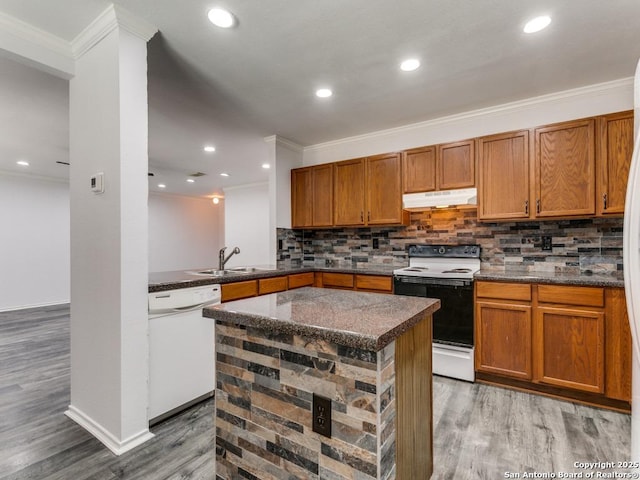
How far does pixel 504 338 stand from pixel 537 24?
88.2 inches

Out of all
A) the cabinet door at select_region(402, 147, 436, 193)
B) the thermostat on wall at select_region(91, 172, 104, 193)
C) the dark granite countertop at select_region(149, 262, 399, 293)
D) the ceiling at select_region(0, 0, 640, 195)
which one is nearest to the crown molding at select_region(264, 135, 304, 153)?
the ceiling at select_region(0, 0, 640, 195)

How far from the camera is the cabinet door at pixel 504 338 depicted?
2.59 meters

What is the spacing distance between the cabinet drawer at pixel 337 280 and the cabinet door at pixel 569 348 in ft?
5.76

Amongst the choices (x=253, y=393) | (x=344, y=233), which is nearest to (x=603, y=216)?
(x=344, y=233)

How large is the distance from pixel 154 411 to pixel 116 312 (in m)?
0.74

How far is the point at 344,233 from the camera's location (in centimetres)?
433

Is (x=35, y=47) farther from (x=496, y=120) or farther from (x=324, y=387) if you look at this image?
(x=496, y=120)

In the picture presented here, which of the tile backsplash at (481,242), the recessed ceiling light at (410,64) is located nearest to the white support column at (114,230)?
the recessed ceiling light at (410,64)

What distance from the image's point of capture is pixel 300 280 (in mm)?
3691

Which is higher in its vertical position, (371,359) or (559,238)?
(559,238)

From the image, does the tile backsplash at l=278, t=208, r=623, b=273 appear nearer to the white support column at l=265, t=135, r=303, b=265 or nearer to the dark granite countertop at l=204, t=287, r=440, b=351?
the white support column at l=265, t=135, r=303, b=265

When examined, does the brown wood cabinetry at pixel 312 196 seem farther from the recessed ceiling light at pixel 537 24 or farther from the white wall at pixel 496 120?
the recessed ceiling light at pixel 537 24

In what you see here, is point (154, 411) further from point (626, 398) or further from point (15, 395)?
point (626, 398)

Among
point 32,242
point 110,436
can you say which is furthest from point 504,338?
point 32,242
